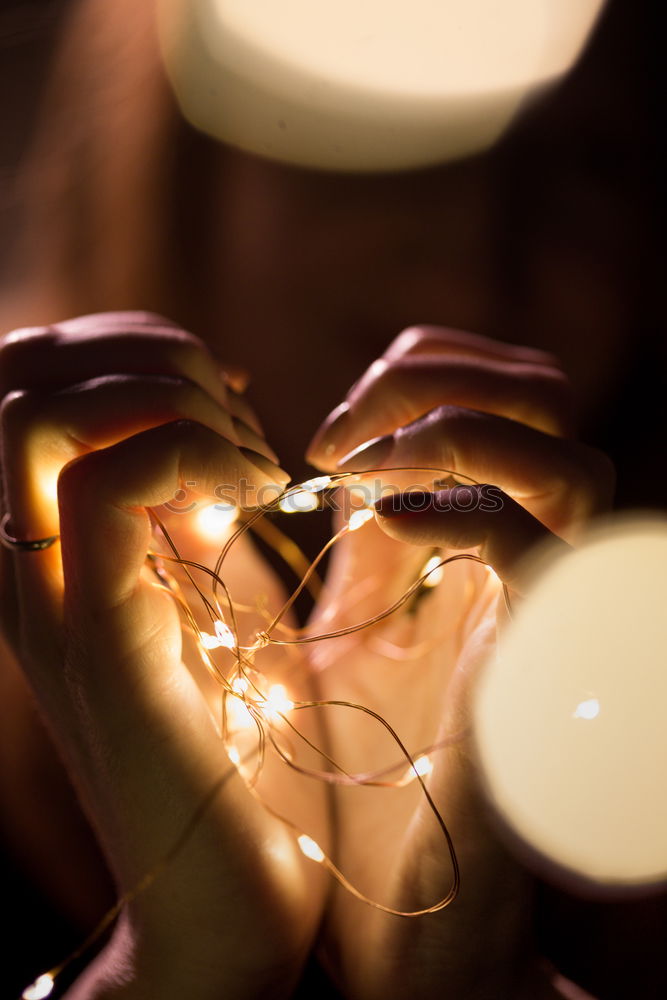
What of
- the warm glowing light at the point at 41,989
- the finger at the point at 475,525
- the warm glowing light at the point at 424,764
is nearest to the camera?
the finger at the point at 475,525

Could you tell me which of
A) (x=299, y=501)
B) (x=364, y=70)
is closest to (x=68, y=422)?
(x=299, y=501)

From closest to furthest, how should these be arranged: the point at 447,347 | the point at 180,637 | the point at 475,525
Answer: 1. the point at 475,525
2. the point at 180,637
3. the point at 447,347

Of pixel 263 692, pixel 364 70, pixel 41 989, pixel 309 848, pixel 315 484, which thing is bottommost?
pixel 41 989

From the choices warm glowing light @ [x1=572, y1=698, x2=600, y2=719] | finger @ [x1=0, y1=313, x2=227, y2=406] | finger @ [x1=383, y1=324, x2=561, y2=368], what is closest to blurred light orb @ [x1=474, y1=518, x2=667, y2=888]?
warm glowing light @ [x1=572, y1=698, x2=600, y2=719]

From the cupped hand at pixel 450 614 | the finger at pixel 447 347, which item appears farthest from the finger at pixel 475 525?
the finger at pixel 447 347

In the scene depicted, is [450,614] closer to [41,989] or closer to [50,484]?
[50,484]

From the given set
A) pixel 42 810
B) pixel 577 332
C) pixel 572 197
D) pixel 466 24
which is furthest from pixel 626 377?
pixel 42 810

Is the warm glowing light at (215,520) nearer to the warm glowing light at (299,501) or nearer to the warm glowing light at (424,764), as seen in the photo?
the warm glowing light at (299,501)
